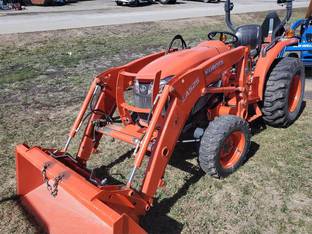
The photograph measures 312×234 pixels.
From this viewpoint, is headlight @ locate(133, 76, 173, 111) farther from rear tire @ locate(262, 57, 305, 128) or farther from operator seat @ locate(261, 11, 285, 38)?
operator seat @ locate(261, 11, 285, 38)

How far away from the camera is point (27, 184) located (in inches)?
155

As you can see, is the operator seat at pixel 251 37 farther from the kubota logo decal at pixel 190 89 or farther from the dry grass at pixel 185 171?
the kubota logo decal at pixel 190 89

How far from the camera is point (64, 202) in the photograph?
3.46 meters

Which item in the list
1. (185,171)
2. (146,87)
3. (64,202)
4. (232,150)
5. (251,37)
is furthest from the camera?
(251,37)

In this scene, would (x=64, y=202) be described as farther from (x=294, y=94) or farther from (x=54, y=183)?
(x=294, y=94)

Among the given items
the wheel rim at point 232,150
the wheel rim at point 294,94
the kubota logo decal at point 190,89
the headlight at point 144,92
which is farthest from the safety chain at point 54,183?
the wheel rim at point 294,94

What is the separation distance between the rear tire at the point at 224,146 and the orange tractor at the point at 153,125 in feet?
0.04

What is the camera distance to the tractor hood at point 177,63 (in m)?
4.14

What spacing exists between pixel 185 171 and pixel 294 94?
8.26 ft

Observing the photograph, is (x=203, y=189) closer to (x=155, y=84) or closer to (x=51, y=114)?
(x=155, y=84)

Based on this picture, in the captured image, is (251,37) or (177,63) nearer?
(177,63)

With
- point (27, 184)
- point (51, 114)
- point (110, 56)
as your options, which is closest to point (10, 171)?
point (27, 184)

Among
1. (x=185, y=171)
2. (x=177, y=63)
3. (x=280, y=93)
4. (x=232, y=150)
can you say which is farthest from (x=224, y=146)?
(x=280, y=93)

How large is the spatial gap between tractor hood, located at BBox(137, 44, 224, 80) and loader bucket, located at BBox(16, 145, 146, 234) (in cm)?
143
